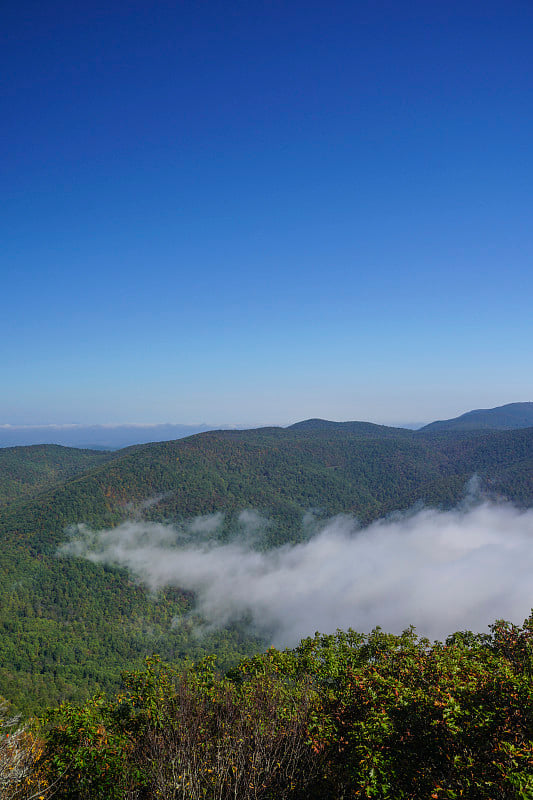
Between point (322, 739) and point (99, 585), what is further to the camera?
point (99, 585)

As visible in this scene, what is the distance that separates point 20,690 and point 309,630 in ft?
301

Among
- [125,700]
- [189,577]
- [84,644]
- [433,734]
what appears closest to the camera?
[433,734]

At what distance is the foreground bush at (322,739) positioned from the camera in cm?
787

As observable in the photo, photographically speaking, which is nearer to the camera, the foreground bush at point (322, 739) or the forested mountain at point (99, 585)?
the foreground bush at point (322, 739)

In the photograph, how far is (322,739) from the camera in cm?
986

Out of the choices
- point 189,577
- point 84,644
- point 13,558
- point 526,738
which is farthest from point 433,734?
point 189,577

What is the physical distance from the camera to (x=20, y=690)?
230 ft

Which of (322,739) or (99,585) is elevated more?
(322,739)

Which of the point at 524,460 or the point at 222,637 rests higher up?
the point at 524,460

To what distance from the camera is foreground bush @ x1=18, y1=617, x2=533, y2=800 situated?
7867mm

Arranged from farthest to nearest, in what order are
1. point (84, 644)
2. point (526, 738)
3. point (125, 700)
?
point (84, 644) < point (125, 700) < point (526, 738)

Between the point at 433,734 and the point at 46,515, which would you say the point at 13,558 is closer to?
the point at 46,515

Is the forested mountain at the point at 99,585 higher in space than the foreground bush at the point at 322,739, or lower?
lower

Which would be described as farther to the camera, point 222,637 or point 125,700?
point 222,637
